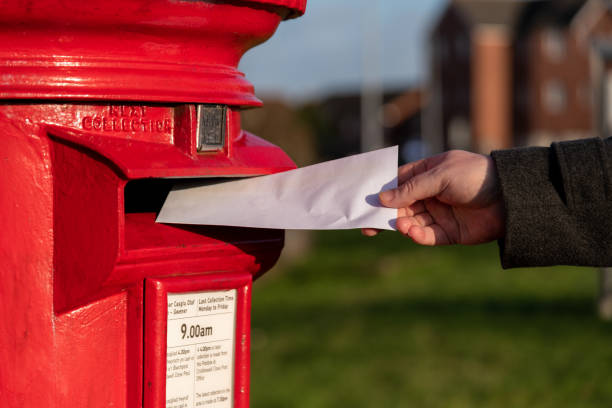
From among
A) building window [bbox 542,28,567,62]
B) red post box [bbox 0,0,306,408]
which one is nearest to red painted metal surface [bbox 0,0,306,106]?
red post box [bbox 0,0,306,408]

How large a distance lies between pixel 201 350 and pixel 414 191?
19.8 inches

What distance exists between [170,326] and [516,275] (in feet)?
25.2

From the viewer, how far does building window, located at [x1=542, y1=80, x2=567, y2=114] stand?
38.5 meters

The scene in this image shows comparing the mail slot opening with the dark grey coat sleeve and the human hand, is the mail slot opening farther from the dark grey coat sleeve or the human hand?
the dark grey coat sleeve

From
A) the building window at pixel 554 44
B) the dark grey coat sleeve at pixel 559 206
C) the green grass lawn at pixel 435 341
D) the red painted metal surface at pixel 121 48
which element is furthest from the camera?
the building window at pixel 554 44

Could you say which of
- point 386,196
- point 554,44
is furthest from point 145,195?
point 554,44

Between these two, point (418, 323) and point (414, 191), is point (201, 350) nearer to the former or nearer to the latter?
point (414, 191)

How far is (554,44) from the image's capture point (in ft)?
126

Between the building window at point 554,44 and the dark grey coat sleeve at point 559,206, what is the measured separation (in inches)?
1500

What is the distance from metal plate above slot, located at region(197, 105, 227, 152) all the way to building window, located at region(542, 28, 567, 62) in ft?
126

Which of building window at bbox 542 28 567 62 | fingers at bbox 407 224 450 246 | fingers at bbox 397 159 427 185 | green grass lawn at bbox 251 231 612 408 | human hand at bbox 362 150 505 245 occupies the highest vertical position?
building window at bbox 542 28 567 62

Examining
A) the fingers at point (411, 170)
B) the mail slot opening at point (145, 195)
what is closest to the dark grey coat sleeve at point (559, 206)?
the fingers at point (411, 170)

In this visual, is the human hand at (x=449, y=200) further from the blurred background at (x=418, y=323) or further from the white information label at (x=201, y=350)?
the blurred background at (x=418, y=323)

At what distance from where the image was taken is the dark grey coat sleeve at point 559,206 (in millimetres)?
1729
